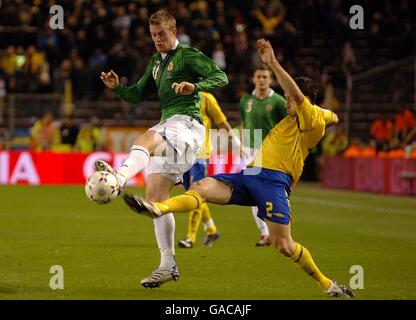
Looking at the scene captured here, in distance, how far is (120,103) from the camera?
92.5 ft

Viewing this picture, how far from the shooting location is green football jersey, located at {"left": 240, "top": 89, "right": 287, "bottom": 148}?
42.1 ft

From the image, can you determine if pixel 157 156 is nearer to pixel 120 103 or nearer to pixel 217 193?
pixel 217 193

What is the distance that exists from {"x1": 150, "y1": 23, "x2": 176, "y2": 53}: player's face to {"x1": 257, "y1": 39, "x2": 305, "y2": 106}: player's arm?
1464 mm

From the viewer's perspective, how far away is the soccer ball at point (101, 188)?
7.63 metres

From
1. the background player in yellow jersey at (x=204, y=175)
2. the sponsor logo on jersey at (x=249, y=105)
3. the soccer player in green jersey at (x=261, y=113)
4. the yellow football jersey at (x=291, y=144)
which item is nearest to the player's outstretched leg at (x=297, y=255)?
the yellow football jersey at (x=291, y=144)

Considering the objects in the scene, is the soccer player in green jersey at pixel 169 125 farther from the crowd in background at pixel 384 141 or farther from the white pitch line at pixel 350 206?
the crowd in background at pixel 384 141

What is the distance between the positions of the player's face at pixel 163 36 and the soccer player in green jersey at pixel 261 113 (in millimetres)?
3972

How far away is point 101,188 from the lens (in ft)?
25.0

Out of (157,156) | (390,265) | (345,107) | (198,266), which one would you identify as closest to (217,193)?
(157,156)

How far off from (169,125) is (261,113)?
14.2ft

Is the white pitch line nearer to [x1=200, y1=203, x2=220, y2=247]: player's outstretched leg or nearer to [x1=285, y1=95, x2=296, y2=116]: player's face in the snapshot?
[x1=200, y1=203, x2=220, y2=247]: player's outstretched leg

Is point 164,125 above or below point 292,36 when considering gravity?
below

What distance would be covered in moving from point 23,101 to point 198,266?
57.8 feet


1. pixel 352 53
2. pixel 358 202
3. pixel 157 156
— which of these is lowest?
pixel 358 202
